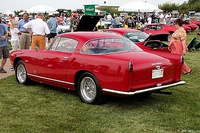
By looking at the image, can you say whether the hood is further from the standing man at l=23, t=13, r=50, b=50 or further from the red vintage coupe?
the red vintage coupe

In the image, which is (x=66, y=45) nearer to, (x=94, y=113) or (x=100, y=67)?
(x=100, y=67)

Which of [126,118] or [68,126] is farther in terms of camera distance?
[126,118]

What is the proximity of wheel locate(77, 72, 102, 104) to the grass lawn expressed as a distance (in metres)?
0.13

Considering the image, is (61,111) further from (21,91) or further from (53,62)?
(21,91)

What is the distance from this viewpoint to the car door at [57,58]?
663cm

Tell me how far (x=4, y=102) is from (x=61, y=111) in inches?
52.8

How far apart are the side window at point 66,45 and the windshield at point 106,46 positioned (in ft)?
1.08

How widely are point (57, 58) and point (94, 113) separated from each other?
1.66m

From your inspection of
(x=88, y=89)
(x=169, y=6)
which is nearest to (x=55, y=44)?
(x=88, y=89)

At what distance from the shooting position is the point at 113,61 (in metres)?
5.66

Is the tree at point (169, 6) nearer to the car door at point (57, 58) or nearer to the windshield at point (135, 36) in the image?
the windshield at point (135, 36)

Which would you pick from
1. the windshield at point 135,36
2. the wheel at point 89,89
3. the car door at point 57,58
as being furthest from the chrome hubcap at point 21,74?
the windshield at point 135,36

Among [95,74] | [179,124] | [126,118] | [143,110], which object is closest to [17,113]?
[95,74]

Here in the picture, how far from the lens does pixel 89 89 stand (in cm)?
627
